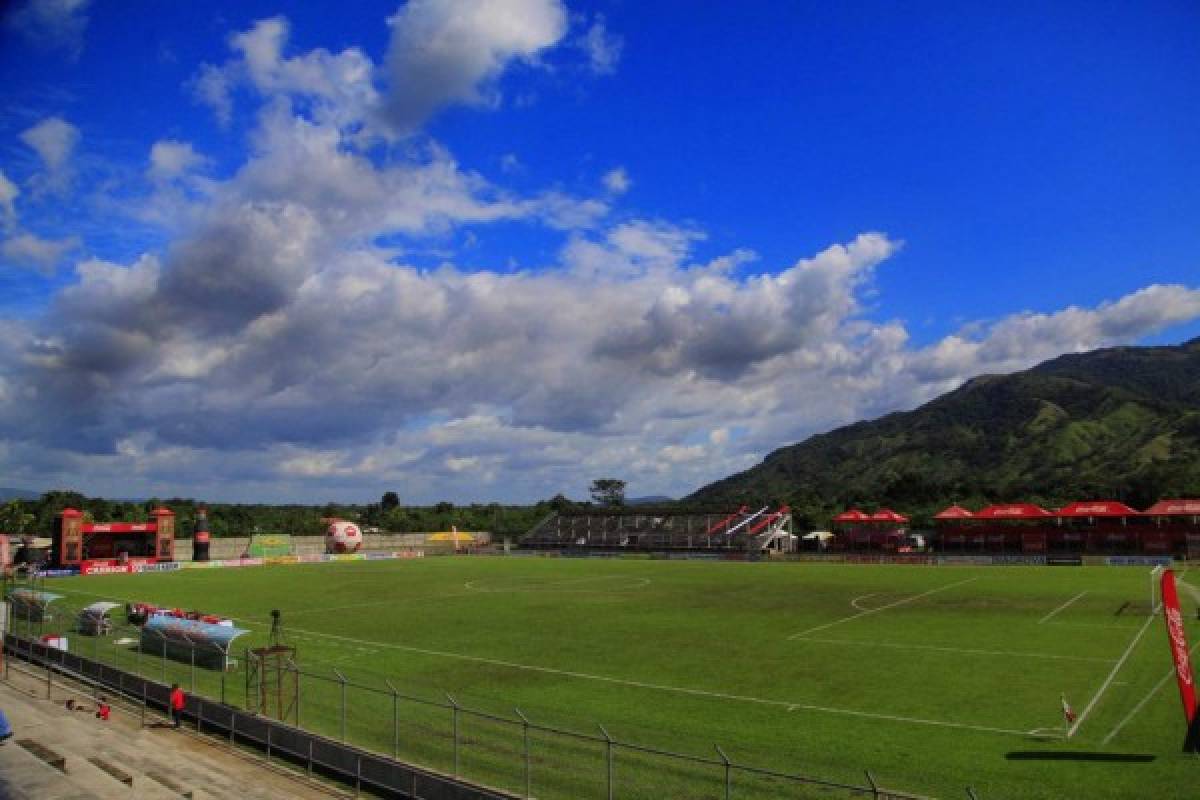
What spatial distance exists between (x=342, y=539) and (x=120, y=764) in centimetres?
8945

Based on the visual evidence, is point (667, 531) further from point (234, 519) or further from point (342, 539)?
point (234, 519)

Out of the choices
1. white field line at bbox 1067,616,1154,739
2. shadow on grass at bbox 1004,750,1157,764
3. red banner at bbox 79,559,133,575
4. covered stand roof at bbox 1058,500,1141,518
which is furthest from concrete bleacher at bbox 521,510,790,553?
shadow on grass at bbox 1004,750,1157,764

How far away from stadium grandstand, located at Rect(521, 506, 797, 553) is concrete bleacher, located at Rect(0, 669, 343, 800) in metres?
86.5

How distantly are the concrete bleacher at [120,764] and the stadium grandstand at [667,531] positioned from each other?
3405 inches

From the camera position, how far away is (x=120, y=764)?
19234mm

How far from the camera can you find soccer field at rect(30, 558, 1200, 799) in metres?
18.0

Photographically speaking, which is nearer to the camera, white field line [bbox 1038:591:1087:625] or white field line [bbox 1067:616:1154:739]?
white field line [bbox 1067:616:1154:739]

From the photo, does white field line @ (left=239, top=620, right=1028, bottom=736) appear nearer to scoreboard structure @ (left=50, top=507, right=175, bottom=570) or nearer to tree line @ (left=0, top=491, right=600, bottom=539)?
scoreboard structure @ (left=50, top=507, right=175, bottom=570)

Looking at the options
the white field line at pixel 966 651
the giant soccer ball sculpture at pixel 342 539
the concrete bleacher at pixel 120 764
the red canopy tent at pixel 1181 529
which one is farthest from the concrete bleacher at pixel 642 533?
the concrete bleacher at pixel 120 764

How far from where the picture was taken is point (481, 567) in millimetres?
85312

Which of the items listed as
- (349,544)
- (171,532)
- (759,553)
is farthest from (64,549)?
(759,553)

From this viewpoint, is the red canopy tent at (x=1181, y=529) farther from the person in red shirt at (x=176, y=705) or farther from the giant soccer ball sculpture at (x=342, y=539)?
the giant soccer ball sculpture at (x=342, y=539)

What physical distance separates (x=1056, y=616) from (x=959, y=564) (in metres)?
41.1

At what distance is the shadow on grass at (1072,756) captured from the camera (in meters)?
18.2
